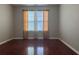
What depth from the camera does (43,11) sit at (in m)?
7.14

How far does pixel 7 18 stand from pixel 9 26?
40 cm

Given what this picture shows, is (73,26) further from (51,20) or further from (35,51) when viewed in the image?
(51,20)

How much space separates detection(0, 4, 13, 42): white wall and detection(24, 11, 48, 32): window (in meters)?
Answer: 1.11

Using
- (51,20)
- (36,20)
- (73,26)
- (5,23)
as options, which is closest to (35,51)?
(73,26)

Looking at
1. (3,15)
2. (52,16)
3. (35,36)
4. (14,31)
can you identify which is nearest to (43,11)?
(52,16)

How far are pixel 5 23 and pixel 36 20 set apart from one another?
1929 mm

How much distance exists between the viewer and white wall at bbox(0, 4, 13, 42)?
5.10m

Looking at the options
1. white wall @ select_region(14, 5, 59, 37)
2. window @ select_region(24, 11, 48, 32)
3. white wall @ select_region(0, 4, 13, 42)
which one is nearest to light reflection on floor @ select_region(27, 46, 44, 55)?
white wall @ select_region(0, 4, 13, 42)

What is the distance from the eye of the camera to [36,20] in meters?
6.89

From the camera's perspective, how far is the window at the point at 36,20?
6878 millimetres

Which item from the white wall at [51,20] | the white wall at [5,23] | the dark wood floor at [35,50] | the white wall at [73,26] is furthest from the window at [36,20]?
the white wall at [73,26]

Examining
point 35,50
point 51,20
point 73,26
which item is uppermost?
point 51,20
